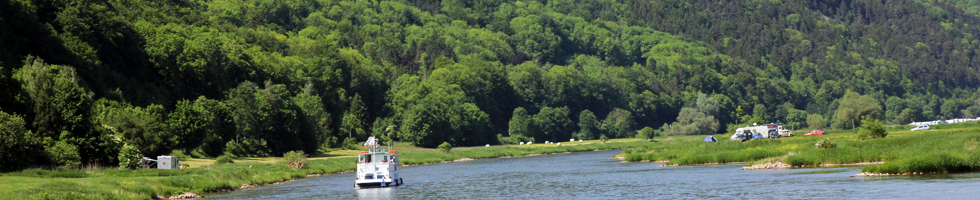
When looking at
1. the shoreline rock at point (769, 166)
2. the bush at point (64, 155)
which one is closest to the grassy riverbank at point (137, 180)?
Answer: the bush at point (64, 155)

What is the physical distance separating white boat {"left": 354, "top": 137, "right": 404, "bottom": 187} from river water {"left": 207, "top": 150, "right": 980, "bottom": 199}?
0.81 metres

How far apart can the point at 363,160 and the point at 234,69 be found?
Answer: 80926 mm

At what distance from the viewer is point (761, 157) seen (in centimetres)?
7900

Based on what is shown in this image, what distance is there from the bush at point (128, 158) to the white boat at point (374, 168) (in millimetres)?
20625

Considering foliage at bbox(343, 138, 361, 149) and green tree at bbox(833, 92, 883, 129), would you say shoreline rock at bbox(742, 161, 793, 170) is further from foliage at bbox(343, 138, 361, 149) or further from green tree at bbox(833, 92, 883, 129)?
green tree at bbox(833, 92, 883, 129)

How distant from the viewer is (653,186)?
197 ft

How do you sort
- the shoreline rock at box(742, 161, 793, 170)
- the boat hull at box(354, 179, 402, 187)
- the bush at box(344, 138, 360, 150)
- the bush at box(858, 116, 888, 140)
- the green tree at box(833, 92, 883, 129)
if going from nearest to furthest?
the boat hull at box(354, 179, 402, 187)
the shoreline rock at box(742, 161, 793, 170)
the bush at box(858, 116, 888, 140)
the bush at box(344, 138, 360, 150)
the green tree at box(833, 92, 883, 129)

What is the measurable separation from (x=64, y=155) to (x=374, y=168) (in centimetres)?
2182

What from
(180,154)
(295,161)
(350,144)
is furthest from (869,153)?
(350,144)

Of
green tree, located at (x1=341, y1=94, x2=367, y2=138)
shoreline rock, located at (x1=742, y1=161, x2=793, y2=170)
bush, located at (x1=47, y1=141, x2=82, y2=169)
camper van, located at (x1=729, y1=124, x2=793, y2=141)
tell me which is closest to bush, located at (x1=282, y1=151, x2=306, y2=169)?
bush, located at (x1=47, y1=141, x2=82, y2=169)

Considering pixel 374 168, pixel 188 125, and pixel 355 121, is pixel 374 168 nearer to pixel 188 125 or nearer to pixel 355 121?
pixel 188 125

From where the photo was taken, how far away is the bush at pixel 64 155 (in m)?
65.5

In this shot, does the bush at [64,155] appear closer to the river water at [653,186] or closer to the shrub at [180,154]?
the river water at [653,186]

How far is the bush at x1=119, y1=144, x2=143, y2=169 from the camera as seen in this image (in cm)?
7519
